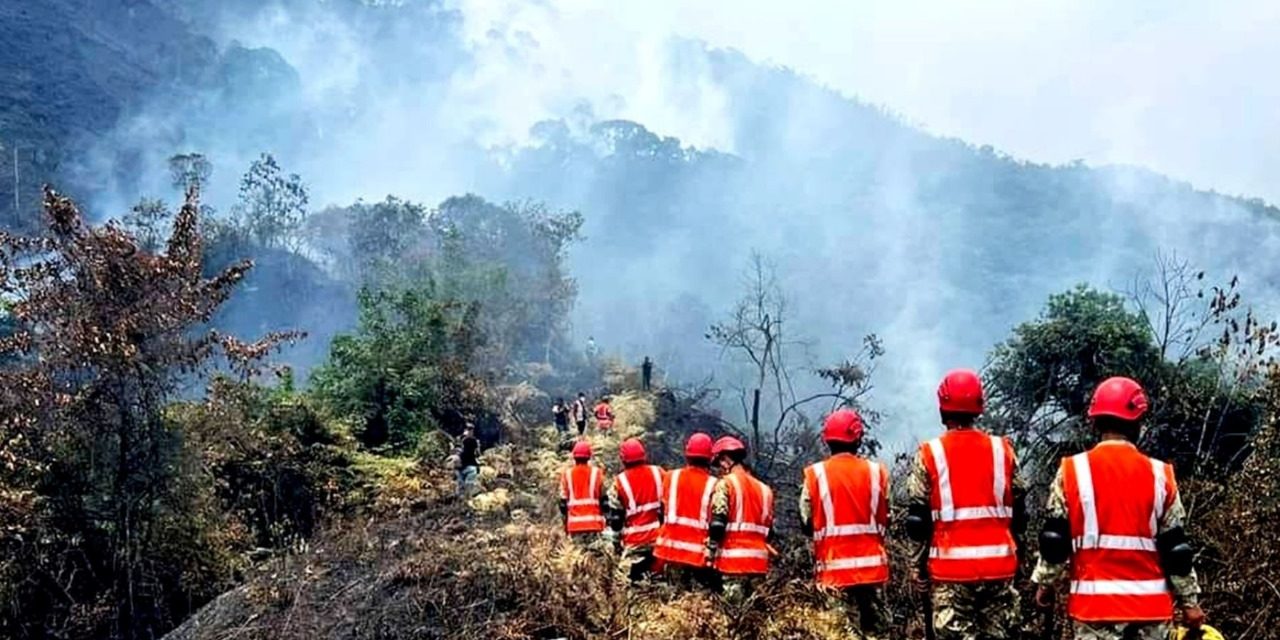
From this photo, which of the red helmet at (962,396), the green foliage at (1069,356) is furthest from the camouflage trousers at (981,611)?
the green foliage at (1069,356)

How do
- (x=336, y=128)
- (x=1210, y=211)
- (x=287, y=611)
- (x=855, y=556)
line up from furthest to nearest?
(x=336, y=128)
(x=1210, y=211)
(x=287, y=611)
(x=855, y=556)

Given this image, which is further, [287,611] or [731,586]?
[287,611]

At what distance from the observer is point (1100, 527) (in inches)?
160

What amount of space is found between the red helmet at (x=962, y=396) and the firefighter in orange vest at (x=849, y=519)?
27.5 inches

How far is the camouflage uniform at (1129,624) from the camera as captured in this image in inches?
157

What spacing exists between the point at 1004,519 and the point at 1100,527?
0.64 meters

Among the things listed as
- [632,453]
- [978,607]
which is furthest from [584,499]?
[978,607]

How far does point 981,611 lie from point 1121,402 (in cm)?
130

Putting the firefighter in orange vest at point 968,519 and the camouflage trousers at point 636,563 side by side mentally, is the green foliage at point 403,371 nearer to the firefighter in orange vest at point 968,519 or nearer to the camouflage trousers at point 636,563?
the camouflage trousers at point 636,563

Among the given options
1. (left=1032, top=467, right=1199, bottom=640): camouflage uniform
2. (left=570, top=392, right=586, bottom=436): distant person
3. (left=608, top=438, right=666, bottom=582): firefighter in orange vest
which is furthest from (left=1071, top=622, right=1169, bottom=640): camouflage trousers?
(left=570, top=392, right=586, bottom=436): distant person

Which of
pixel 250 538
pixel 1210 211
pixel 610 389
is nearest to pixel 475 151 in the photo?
pixel 1210 211

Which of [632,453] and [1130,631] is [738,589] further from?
[1130,631]

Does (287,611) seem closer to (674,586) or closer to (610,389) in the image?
(674,586)

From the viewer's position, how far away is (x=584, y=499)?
9.17 metres
